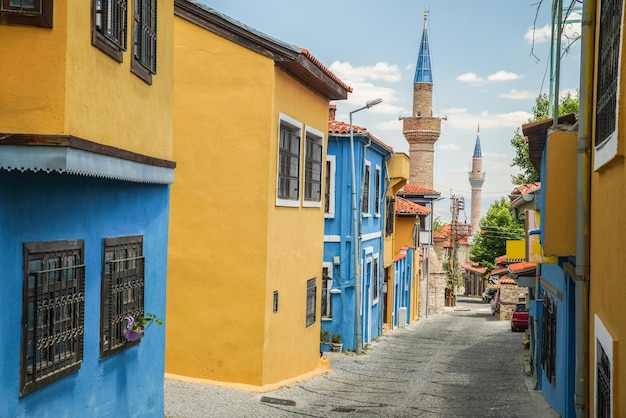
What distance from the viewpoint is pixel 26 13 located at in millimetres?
6293

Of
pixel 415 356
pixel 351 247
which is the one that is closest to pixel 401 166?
pixel 351 247

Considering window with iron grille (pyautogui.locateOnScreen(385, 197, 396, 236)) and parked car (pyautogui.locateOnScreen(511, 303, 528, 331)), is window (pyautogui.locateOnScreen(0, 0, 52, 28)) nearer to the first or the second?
window with iron grille (pyautogui.locateOnScreen(385, 197, 396, 236))

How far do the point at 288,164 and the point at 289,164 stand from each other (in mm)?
65

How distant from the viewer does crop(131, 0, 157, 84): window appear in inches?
336

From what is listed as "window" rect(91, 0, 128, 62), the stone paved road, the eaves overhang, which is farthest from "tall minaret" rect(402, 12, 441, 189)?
the eaves overhang

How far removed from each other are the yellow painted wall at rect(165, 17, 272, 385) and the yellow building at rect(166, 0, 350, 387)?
0.02 meters

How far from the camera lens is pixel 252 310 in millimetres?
13719

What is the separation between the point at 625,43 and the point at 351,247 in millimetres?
18420

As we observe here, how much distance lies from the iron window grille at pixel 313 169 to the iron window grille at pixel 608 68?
9.40 m

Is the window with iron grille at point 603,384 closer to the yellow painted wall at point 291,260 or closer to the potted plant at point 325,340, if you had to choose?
the yellow painted wall at point 291,260

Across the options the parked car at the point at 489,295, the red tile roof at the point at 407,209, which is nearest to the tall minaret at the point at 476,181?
the parked car at the point at 489,295

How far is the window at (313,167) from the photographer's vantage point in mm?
16295

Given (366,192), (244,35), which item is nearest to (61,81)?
(244,35)

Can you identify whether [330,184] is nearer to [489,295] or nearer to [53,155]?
[53,155]
